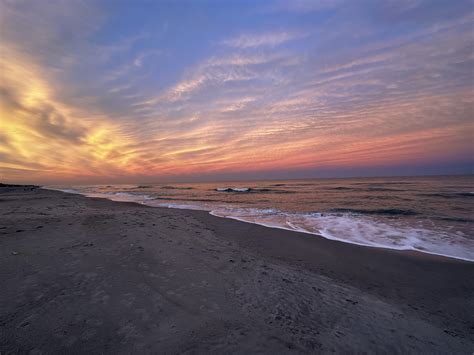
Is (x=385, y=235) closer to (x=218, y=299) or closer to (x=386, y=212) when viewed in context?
(x=386, y=212)

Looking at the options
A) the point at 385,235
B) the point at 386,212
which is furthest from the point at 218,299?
the point at 386,212

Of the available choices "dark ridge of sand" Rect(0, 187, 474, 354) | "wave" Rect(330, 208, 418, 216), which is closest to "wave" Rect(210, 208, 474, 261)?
"dark ridge of sand" Rect(0, 187, 474, 354)

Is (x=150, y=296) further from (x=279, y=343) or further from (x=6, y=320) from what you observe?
A: (x=279, y=343)

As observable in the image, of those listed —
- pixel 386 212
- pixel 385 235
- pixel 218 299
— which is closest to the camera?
pixel 218 299

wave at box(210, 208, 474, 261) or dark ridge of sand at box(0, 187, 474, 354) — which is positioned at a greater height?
dark ridge of sand at box(0, 187, 474, 354)

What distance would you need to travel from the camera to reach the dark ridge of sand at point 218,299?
2.87 m

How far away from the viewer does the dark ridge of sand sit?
2.87 metres

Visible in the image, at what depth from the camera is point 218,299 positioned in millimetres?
3932

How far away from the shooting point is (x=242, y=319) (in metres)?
3.38

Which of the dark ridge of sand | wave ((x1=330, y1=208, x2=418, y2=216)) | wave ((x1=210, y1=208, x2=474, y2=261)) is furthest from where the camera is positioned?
wave ((x1=330, y1=208, x2=418, y2=216))

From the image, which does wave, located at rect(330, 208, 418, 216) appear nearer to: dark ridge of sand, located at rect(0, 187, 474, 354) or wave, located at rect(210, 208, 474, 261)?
wave, located at rect(210, 208, 474, 261)

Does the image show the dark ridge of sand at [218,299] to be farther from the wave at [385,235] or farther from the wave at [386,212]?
the wave at [386,212]

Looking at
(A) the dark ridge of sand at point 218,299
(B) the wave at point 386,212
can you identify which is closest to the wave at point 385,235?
(A) the dark ridge of sand at point 218,299

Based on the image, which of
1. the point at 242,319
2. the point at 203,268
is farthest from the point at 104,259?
the point at 242,319
